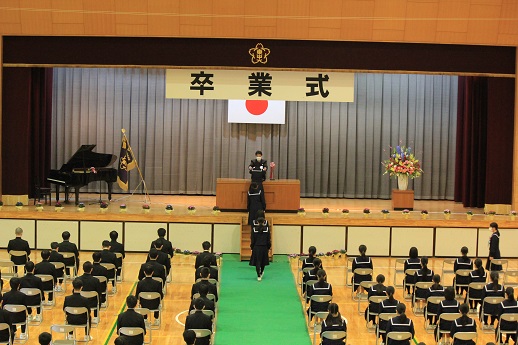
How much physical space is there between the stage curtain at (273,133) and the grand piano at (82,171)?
4089 mm

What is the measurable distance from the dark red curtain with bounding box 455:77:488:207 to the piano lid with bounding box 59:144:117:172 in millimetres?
10206

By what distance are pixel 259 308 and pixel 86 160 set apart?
8860mm

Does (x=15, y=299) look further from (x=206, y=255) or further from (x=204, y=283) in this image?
(x=206, y=255)

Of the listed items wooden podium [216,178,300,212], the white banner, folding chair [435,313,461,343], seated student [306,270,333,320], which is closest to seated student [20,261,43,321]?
seated student [306,270,333,320]

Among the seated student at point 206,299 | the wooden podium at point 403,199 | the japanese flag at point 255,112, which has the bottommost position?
the seated student at point 206,299

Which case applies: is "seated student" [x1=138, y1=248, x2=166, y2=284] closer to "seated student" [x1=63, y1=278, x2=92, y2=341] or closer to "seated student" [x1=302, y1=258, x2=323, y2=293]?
"seated student" [x1=63, y1=278, x2=92, y2=341]

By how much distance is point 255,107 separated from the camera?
25875 mm

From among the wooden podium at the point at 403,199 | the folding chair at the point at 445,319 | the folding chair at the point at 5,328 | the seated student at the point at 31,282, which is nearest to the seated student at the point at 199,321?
the folding chair at the point at 5,328

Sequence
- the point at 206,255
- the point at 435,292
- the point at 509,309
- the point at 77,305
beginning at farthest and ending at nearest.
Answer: the point at 206,255
the point at 435,292
the point at 509,309
the point at 77,305

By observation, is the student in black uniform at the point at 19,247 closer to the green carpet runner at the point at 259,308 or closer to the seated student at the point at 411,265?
the green carpet runner at the point at 259,308

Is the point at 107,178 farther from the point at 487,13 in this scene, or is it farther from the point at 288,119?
the point at 487,13

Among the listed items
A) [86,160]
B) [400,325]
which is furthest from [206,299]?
[86,160]

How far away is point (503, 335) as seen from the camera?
501 inches

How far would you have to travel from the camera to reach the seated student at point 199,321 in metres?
10.6
